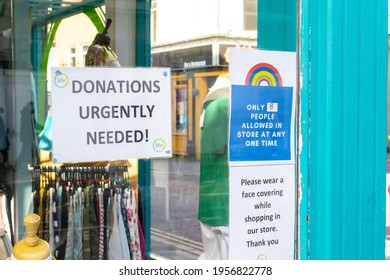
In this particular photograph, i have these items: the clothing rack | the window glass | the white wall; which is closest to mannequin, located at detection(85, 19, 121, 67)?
the window glass

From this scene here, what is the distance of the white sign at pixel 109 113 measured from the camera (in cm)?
198

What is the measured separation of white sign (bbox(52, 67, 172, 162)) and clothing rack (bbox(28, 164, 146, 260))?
1.79 feet

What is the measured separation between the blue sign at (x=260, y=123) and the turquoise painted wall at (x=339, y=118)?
7cm

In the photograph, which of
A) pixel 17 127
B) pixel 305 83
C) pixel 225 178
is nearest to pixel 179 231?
pixel 17 127

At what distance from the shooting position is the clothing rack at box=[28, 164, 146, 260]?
265cm

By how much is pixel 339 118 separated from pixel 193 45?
Answer: 0.75 meters

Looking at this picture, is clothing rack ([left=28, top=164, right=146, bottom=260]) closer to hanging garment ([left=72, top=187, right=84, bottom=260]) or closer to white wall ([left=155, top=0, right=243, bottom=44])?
hanging garment ([left=72, top=187, right=84, bottom=260])

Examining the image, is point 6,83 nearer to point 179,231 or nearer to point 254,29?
point 179,231

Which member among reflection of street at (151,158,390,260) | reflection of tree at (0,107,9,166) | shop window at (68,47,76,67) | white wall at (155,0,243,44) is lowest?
reflection of street at (151,158,390,260)

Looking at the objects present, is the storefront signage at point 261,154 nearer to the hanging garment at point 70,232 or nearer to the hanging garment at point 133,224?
the hanging garment at point 133,224

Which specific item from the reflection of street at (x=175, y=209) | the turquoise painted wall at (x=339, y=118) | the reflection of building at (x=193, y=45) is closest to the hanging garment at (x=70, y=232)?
the reflection of street at (x=175, y=209)

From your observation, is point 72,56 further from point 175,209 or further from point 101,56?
point 175,209
